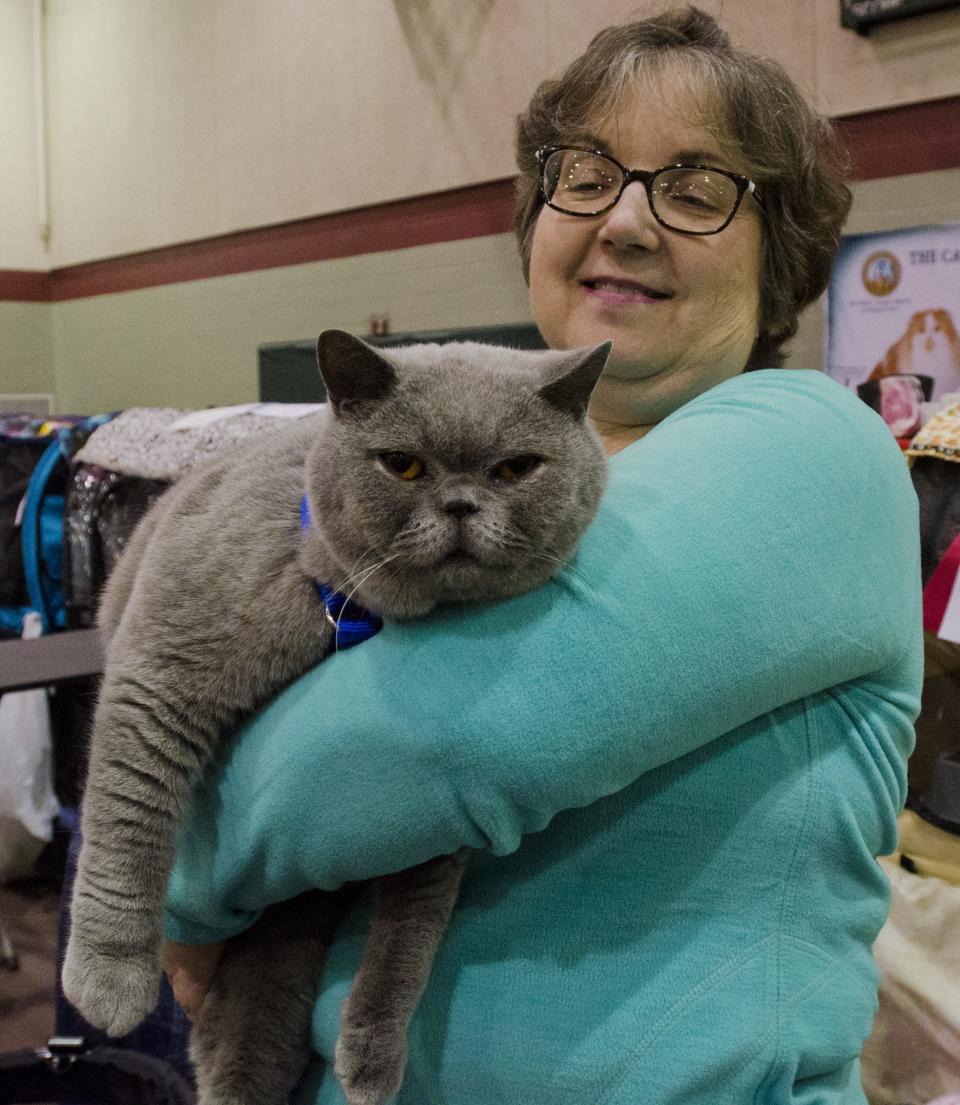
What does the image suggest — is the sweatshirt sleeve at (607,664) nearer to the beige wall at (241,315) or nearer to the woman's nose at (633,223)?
the woman's nose at (633,223)

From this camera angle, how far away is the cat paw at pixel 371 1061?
820 millimetres

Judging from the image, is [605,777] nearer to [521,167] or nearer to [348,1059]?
[348,1059]

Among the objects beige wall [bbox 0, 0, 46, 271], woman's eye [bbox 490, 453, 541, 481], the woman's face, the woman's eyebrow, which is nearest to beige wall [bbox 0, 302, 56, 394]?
beige wall [bbox 0, 0, 46, 271]

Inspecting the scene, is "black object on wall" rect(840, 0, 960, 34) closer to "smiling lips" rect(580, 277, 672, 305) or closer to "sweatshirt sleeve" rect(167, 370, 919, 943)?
"smiling lips" rect(580, 277, 672, 305)

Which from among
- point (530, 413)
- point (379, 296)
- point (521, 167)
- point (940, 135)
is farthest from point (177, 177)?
point (530, 413)

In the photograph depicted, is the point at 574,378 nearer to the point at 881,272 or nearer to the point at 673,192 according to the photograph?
the point at 673,192

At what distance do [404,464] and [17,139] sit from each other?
6.26 metres

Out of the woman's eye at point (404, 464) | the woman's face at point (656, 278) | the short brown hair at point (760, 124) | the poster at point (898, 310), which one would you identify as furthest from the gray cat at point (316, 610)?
the poster at point (898, 310)

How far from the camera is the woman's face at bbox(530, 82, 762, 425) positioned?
3.59ft

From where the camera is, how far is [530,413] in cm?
81

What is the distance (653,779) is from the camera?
790 millimetres

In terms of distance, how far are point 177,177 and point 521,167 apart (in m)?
4.14

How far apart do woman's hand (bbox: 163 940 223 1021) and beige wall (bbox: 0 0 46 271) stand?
19.5ft

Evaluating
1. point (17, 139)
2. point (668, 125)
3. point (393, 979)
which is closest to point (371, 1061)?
point (393, 979)
